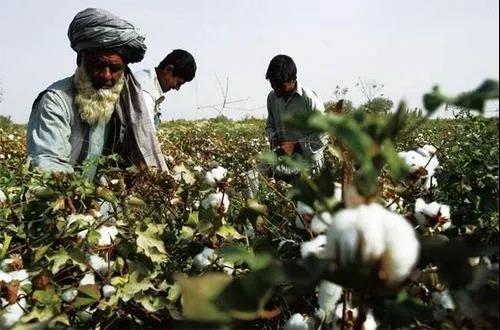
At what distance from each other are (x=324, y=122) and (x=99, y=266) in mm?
979

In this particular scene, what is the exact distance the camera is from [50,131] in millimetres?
2609

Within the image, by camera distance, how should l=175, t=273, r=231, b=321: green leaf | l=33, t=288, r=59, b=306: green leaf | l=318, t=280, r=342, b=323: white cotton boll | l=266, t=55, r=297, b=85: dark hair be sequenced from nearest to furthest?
1. l=175, t=273, r=231, b=321: green leaf
2. l=318, t=280, r=342, b=323: white cotton boll
3. l=33, t=288, r=59, b=306: green leaf
4. l=266, t=55, r=297, b=85: dark hair

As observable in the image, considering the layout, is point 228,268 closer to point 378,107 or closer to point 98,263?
point 98,263

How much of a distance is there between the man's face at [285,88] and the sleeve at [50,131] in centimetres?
215

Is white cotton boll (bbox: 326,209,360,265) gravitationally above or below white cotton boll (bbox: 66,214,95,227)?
above

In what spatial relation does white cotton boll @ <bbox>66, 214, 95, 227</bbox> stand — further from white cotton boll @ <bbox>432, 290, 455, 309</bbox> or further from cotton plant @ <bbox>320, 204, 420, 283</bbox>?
cotton plant @ <bbox>320, 204, 420, 283</bbox>

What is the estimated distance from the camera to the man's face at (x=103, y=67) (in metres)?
2.72

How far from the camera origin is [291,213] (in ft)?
5.49

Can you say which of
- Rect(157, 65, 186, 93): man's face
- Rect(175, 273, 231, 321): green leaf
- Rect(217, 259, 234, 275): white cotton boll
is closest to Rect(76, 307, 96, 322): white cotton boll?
Rect(217, 259, 234, 275): white cotton boll

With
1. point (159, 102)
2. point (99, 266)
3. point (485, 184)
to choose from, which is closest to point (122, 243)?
point (99, 266)

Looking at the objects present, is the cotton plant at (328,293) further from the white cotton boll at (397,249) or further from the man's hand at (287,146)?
the man's hand at (287,146)

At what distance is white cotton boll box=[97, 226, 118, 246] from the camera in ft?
4.67

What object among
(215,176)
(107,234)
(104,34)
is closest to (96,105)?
(104,34)

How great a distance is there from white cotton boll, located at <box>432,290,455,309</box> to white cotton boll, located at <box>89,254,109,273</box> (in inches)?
28.2
